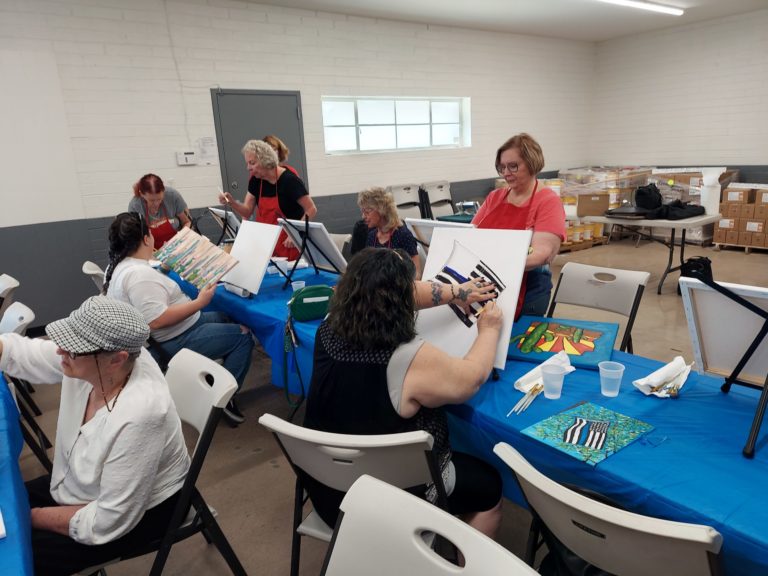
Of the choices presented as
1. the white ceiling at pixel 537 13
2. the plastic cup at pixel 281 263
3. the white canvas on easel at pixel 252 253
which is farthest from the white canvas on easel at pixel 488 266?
the white ceiling at pixel 537 13

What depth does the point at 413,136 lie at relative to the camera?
24.0ft

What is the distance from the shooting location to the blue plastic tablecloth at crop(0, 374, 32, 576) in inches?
38.1

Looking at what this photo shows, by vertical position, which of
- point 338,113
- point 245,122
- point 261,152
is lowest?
point 261,152

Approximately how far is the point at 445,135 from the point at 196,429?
22.4ft

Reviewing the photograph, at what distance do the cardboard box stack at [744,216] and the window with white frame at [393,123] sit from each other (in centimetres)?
357

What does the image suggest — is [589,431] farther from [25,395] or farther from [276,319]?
[25,395]

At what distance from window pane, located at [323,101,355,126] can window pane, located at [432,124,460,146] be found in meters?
1.46

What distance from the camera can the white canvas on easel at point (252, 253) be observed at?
2873mm

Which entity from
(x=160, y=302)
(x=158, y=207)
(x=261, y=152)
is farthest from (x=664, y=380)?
(x=158, y=207)

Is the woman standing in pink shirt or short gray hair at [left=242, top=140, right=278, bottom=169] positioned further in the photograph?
A: short gray hair at [left=242, top=140, right=278, bottom=169]

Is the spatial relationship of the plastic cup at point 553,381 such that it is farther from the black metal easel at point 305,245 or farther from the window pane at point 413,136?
the window pane at point 413,136

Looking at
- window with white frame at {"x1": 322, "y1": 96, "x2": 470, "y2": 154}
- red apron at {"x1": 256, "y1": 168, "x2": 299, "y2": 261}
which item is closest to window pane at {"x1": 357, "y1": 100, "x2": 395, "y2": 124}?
window with white frame at {"x1": 322, "y1": 96, "x2": 470, "y2": 154}

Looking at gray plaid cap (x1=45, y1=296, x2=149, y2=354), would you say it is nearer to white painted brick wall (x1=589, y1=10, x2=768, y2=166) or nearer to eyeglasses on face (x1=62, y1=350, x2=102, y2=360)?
eyeglasses on face (x1=62, y1=350, x2=102, y2=360)

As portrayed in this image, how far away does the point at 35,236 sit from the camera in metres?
4.65
